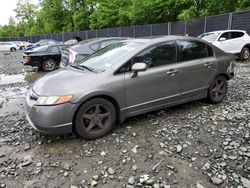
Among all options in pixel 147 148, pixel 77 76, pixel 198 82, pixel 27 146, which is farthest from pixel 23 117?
pixel 198 82

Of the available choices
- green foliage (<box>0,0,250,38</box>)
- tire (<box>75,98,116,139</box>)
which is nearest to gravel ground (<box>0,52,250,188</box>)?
tire (<box>75,98,116,139</box>)

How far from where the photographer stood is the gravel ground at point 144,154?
294 centimetres

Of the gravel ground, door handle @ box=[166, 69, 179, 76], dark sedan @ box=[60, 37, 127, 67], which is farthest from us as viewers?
dark sedan @ box=[60, 37, 127, 67]

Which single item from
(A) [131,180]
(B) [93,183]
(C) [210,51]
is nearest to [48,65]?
(C) [210,51]

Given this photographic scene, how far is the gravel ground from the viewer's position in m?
2.94

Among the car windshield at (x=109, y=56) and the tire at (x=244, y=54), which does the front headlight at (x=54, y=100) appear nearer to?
the car windshield at (x=109, y=56)

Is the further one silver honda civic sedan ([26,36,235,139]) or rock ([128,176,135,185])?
silver honda civic sedan ([26,36,235,139])

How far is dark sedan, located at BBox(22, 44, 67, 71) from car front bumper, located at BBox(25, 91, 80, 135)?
835 centimetres

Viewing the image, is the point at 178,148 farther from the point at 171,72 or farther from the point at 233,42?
the point at 233,42

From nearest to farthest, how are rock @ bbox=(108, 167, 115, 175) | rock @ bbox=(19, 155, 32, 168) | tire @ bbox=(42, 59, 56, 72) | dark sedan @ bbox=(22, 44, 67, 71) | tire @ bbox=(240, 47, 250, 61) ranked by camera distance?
rock @ bbox=(108, 167, 115, 175) → rock @ bbox=(19, 155, 32, 168) → dark sedan @ bbox=(22, 44, 67, 71) → tire @ bbox=(240, 47, 250, 61) → tire @ bbox=(42, 59, 56, 72)

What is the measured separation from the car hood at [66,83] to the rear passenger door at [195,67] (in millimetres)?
1719

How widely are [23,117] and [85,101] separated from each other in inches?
82.5

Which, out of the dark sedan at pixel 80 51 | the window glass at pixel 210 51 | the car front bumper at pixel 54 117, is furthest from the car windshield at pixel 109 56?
the dark sedan at pixel 80 51

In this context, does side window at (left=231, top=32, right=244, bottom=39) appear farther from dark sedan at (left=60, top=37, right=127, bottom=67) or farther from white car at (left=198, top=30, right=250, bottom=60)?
dark sedan at (left=60, top=37, right=127, bottom=67)
